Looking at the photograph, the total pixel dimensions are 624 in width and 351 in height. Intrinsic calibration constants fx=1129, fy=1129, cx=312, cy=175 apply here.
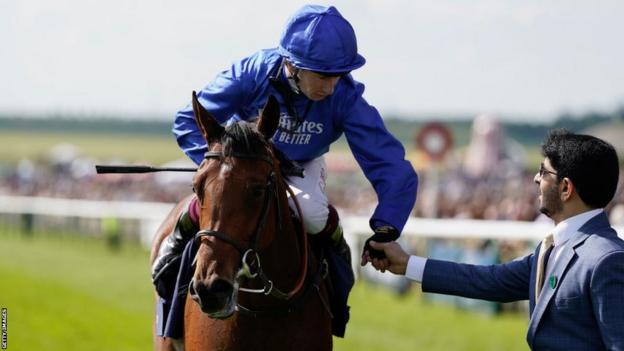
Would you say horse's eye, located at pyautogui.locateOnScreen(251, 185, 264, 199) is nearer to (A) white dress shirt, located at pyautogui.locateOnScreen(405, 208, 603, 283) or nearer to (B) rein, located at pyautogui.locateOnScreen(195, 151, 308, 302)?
(B) rein, located at pyautogui.locateOnScreen(195, 151, 308, 302)

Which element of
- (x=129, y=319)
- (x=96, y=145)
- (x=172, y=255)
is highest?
(x=172, y=255)

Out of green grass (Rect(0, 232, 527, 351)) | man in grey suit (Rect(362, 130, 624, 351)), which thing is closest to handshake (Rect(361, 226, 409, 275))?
man in grey suit (Rect(362, 130, 624, 351))

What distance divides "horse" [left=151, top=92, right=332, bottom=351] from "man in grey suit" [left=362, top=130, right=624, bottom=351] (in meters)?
1.01

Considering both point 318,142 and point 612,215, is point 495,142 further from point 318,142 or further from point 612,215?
point 318,142

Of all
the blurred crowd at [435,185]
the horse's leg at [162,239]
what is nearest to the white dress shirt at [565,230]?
the horse's leg at [162,239]

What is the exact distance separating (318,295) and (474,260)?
7.81m

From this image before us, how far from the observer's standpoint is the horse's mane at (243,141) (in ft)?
13.7

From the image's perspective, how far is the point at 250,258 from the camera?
411cm

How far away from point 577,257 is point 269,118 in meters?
1.28

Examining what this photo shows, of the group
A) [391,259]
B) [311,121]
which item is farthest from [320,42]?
[391,259]

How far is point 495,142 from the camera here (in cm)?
3528

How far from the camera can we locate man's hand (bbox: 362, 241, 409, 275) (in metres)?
4.88

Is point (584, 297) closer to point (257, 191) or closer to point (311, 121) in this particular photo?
point (257, 191)

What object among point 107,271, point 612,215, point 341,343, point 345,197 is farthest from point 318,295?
point 345,197
